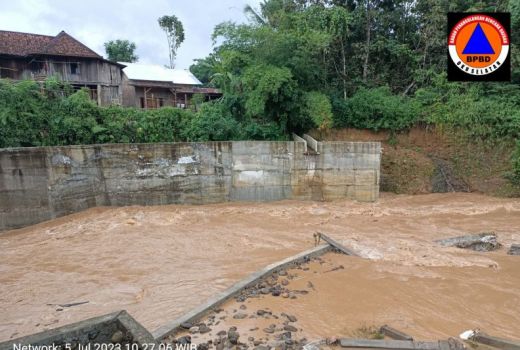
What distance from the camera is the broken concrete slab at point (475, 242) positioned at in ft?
25.5

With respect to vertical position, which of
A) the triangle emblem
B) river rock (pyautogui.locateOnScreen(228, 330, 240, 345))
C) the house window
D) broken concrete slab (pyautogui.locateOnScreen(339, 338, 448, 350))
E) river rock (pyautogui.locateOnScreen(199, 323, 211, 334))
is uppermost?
the house window

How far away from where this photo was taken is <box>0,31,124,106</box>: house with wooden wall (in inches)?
885

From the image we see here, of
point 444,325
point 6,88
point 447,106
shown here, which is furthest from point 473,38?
point 6,88

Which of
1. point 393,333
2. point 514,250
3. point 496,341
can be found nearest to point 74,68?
point 393,333

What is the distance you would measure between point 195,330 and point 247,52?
13.0 meters

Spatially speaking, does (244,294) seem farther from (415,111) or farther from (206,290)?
(415,111)

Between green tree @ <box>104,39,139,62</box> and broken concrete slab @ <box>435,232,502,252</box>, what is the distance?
36.3 metres

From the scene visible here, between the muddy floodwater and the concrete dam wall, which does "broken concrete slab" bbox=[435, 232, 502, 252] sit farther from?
the concrete dam wall

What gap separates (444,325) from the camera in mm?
4512

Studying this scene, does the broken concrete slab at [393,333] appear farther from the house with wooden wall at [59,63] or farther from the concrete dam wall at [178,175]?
the house with wooden wall at [59,63]

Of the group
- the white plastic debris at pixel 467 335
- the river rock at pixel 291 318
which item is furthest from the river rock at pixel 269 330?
the white plastic debris at pixel 467 335

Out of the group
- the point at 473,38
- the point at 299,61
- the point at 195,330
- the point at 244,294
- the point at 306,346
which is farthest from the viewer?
the point at 299,61

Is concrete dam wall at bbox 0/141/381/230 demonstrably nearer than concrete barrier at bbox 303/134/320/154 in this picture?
Yes

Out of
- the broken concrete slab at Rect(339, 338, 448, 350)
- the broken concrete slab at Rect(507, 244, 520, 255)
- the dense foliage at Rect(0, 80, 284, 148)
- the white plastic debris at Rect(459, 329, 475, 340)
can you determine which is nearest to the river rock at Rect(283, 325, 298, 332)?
the broken concrete slab at Rect(339, 338, 448, 350)
